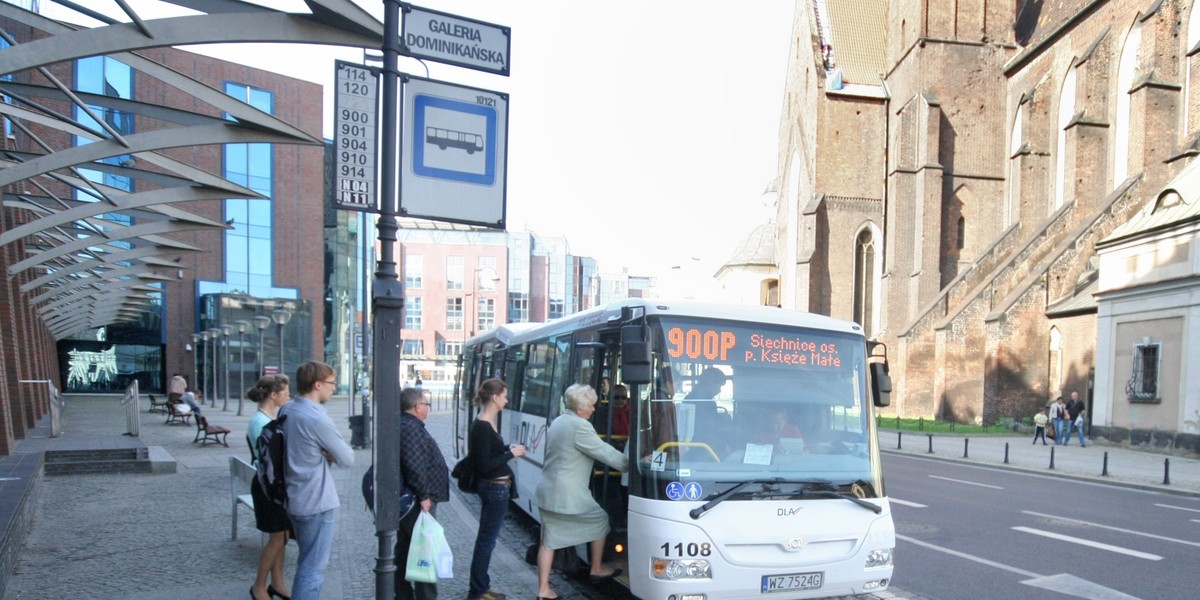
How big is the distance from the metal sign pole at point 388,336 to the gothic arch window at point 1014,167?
119 ft

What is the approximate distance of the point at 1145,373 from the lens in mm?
22406

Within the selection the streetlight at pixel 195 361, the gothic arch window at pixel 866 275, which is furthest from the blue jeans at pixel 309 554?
the streetlight at pixel 195 361

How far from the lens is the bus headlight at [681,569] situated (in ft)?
18.1

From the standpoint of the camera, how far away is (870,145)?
42.2 meters

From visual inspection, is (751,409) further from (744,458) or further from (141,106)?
(141,106)

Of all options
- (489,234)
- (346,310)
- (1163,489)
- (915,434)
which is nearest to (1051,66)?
(915,434)

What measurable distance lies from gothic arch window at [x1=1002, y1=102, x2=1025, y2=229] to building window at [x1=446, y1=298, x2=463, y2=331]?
5556 centimetres

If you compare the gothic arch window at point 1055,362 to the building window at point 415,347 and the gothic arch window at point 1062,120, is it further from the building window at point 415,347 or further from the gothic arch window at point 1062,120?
the building window at point 415,347

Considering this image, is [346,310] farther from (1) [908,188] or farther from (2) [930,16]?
(2) [930,16]

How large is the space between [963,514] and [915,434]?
17.1 meters

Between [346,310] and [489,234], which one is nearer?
[346,310]

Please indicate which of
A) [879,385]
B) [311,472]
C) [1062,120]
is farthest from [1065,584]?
[1062,120]

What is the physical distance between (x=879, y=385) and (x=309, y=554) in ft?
15.4

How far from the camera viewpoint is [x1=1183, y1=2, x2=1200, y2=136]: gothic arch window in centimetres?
2534
